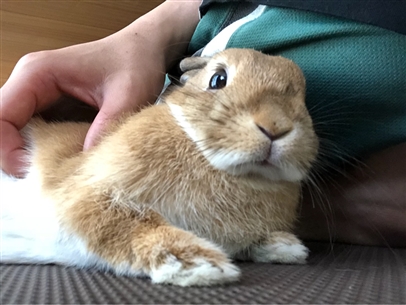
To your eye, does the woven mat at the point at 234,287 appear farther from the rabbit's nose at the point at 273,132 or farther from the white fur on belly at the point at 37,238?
the rabbit's nose at the point at 273,132

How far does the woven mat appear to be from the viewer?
0.58 meters

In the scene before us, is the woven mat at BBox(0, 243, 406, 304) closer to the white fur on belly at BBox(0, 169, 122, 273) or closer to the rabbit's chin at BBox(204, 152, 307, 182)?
the white fur on belly at BBox(0, 169, 122, 273)

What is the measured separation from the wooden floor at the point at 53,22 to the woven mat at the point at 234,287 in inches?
52.7

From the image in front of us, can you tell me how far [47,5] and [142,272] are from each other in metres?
1.51

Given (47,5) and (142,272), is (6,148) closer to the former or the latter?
(142,272)

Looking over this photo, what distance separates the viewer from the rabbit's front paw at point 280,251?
2.83ft

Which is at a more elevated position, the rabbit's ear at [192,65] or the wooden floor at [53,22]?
the wooden floor at [53,22]

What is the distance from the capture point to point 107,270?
2.52 ft

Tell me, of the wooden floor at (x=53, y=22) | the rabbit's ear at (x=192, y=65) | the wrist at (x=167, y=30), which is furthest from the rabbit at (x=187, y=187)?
the wooden floor at (x=53, y=22)

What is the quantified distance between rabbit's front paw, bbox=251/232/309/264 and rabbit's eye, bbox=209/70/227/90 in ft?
0.99

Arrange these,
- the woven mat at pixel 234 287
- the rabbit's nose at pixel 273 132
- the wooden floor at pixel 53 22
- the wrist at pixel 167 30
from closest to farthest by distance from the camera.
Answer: the woven mat at pixel 234 287
the rabbit's nose at pixel 273 132
the wrist at pixel 167 30
the wooden floor at pixel 53 22

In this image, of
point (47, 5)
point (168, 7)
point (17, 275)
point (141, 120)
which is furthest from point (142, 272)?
point (47, 5)

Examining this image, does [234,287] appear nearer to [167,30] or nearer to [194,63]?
[194,63]

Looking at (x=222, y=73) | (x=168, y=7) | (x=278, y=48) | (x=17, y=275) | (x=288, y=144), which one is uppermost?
(x=168, y=7)
